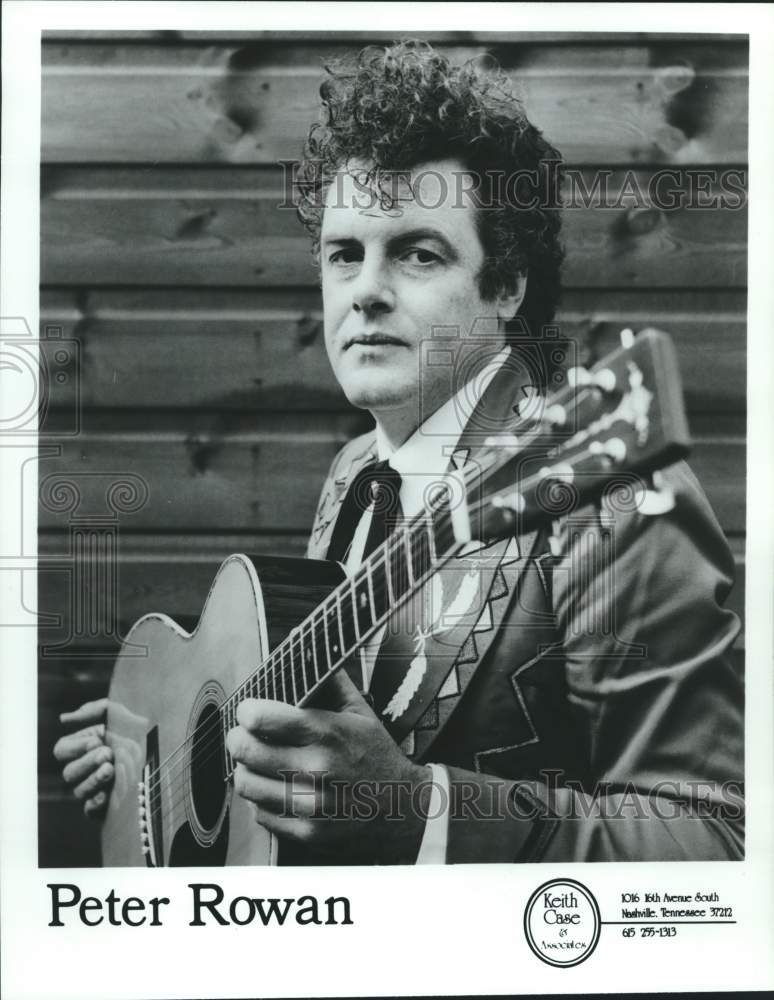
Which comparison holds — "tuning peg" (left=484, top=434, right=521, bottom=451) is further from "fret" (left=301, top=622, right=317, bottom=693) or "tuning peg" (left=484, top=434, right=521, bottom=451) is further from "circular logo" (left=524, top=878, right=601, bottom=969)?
"circular logo" (left=524, top=878, right=601, bottom=969)

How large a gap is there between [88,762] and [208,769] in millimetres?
210

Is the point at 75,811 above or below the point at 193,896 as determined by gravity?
above

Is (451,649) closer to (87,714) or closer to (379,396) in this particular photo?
(379,396)

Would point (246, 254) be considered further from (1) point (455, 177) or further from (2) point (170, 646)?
(2) point (170, 646)

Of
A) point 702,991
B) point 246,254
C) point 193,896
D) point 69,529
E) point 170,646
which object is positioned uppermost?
point 246,254

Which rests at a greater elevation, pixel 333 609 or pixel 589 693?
pixel 333 609

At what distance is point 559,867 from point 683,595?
1.58 ft

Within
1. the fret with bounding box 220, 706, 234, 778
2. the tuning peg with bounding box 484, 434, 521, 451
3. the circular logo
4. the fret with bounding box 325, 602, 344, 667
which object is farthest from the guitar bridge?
the tuning peg with bounding box 484, 434, 521, 451

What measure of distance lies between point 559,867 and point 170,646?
2.36 feet

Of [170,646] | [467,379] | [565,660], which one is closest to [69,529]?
[170,646]

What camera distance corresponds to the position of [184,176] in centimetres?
185

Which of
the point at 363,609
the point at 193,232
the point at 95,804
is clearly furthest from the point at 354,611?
the point at 193,232

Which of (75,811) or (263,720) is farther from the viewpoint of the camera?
(75,811)

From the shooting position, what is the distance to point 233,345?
6.11ft
